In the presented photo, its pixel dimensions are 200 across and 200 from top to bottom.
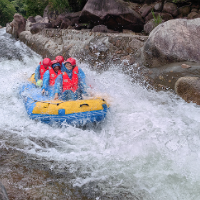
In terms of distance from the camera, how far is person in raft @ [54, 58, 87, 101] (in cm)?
449

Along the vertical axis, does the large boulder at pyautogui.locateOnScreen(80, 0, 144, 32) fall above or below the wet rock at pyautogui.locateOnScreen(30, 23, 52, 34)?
above

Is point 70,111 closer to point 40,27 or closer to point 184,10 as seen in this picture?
point 184,10

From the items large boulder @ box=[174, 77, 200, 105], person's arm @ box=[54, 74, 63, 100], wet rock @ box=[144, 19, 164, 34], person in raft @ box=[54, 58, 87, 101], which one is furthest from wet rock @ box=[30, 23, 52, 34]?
large boulder @ box=[174, 77, 200, 105]

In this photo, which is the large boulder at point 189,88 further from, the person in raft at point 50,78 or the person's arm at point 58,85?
the person in raft at point 50,78

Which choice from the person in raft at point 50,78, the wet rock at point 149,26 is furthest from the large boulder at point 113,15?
the person in raft at point 50,78

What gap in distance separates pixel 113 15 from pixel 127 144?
5985 millimetres

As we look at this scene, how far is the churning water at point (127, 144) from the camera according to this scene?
261 centimetres

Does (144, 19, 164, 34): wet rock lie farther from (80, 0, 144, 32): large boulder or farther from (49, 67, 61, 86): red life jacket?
(49, 67, 61, 86): red life jacket

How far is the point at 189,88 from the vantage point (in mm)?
4461

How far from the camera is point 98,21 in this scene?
26.8 feet

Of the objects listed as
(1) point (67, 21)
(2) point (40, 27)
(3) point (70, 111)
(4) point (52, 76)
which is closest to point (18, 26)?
(2) point (40, 27)

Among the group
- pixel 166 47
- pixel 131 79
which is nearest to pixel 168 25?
pixel 166 47

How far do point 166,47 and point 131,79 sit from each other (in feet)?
4.04

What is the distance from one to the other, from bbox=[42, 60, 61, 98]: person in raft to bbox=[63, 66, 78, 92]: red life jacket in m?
0.37
